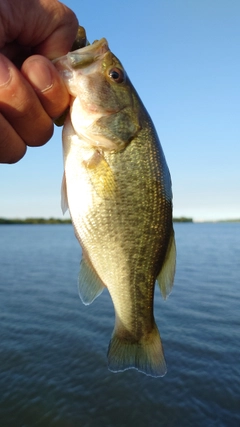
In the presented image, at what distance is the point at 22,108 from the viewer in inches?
96.5

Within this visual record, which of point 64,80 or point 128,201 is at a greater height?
point 64,80

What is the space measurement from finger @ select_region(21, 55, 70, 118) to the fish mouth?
9.1 inches

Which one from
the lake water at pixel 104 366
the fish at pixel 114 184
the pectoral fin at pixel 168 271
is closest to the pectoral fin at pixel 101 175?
the fish at pixel 114 184

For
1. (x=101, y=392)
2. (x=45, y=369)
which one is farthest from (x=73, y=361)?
(x=101, y=392)

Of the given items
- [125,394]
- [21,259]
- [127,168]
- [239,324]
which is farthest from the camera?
[21,259]

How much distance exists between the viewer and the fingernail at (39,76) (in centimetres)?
244

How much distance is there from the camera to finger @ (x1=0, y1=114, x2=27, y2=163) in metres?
2.51

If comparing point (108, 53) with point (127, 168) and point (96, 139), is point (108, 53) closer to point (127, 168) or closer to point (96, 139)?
point (96, 139)

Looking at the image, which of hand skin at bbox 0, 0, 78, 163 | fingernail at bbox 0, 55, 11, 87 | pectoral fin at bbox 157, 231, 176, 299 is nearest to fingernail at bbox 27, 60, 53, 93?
hand skin at bbox 0, 0, 78, 163

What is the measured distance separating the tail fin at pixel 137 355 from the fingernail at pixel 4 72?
2.33 m

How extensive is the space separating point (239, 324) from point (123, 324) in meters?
12.2

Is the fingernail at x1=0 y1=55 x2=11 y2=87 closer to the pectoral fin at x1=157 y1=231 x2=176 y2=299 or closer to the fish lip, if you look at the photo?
the fish lip

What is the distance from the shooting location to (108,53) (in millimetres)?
3051

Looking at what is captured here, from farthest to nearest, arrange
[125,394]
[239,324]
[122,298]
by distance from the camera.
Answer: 1. [239,324]
2. [125,394]
3. [122,298]
